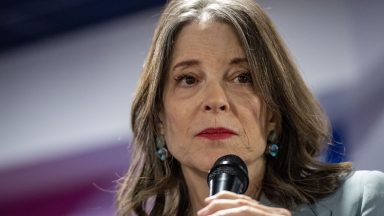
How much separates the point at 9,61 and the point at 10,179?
45cm

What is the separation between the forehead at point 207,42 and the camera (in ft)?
4.91

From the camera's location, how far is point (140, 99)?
5.47 ft

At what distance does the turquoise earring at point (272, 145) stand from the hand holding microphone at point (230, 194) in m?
0.34

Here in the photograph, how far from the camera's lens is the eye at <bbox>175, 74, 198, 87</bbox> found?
59.5 inches

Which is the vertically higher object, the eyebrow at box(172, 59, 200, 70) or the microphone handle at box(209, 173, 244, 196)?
the eyebrow at box(172, 59, 200, 70)

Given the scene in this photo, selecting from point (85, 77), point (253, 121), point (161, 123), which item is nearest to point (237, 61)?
point (253, 121)

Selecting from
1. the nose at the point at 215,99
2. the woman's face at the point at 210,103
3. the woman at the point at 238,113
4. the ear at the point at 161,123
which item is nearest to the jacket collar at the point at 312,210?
the woman at the point at 238,113

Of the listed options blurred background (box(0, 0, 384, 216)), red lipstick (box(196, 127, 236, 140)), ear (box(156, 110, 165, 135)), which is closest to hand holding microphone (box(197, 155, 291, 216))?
red lipstick (box(196, 127, 236, 140))

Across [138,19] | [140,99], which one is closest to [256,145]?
[140,99]

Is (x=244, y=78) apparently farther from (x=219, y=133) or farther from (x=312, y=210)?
(x=312, y=210)

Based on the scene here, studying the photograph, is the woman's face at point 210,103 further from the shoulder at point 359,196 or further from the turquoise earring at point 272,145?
the shoulder at point 359,196

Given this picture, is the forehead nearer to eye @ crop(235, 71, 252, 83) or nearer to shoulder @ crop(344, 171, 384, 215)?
eye @ crop(235, 71, 252, 83)

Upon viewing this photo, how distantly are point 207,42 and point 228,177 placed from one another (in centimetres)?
46

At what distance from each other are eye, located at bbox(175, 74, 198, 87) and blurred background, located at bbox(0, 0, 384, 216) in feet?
1.62
